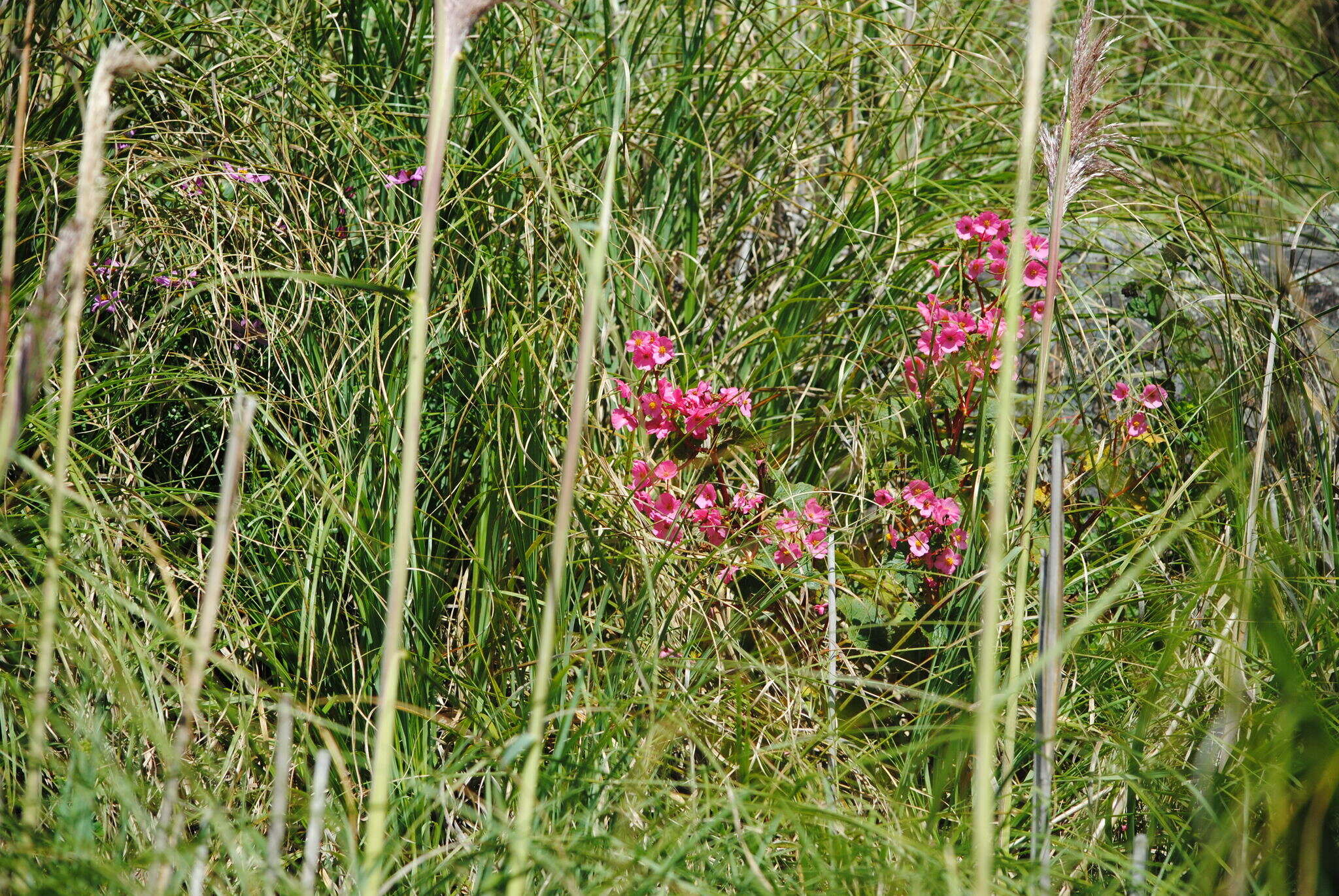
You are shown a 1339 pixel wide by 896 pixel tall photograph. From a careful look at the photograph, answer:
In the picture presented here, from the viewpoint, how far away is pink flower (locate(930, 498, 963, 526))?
Answer: 160 cm

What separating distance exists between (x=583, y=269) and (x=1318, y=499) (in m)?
1.32

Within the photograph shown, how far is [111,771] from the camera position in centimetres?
101

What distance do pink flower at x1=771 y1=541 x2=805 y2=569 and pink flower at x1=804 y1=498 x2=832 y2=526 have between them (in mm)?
46

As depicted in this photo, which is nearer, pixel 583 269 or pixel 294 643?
pixel 294 643

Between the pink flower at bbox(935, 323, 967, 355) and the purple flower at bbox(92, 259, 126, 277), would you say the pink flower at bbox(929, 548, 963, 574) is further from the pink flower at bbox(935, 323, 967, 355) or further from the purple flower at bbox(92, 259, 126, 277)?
the purple flower at bbox(92, 259, 126, 277)

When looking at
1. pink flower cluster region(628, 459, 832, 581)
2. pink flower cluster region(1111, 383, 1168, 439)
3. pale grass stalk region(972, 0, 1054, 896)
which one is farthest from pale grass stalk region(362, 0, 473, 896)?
pink flower cluster region(1111, 383, 1168, 439)

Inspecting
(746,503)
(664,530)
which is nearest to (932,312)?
(746,503)

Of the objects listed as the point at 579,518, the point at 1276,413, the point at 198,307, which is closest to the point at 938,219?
the point at 1276,413

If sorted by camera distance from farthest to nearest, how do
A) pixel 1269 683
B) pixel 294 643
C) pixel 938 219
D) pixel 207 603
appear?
1. pixel 938 219
2. pixel 294 643
3. pixel 1269 683
4. pixel 207 603

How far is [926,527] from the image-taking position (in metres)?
1.64

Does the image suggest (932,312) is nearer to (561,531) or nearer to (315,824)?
(561,531)

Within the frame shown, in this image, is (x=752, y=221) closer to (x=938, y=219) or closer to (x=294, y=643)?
(x=938, y=219)

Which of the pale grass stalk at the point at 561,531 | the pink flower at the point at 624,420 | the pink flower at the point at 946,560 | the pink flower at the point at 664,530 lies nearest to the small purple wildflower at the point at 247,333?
the pink flower at the point at 624,420

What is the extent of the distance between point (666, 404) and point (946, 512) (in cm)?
47
